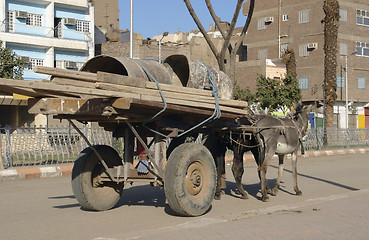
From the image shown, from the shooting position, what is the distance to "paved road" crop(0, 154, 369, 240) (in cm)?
655

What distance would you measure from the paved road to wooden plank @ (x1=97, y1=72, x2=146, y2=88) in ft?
6.45

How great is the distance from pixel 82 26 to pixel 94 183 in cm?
3034

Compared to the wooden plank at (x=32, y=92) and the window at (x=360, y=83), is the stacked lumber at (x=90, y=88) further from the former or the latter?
the window at (x=360, y=83)

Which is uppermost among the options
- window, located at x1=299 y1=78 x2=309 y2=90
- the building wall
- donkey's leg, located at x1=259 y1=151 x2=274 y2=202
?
the building wall

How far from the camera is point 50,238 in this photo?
6578 mm

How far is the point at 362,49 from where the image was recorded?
50.0 metres

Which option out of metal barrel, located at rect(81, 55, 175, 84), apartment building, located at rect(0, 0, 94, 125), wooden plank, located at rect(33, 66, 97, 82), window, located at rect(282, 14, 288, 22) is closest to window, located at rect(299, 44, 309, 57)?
window, located at rect(282, 14, 288, 22)

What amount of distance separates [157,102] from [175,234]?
6.08 feet

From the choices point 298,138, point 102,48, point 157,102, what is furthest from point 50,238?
point 102,48

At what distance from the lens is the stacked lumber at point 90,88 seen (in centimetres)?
641

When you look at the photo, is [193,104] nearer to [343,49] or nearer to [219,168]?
[219,168]

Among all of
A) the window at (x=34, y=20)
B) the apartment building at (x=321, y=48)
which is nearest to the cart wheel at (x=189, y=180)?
the window at (x=34, y=20)

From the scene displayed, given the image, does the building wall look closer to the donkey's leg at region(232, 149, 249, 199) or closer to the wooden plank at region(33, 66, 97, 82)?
the donkey's leg at region(232, 149, 249, 199)

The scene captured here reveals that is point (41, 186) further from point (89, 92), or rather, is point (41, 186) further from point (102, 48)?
point (102, 48)
